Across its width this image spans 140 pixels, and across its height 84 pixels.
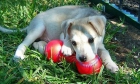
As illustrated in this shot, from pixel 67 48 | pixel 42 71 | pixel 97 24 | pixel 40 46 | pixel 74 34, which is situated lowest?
pixel 42 71

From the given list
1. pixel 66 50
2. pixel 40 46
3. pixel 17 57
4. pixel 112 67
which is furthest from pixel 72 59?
pixel 17 57

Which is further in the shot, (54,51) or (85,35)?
(54,51)

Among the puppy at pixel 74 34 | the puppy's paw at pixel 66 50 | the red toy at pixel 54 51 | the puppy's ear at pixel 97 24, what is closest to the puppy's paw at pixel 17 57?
the puppy at pixel 74 34

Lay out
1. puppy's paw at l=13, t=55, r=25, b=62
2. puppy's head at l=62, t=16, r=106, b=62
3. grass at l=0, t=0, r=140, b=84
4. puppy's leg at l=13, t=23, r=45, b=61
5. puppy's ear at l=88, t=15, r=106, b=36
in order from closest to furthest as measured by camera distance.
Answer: grass at l=0, t=0, r=140, b=84 < puppy's head at l=62, t=16, r=106, b=62 < puppy's ear at l=88, t=15, r=106, b=36 < puppy's paw at l=13, t=55, r=25, b=62 < puppy's leg at l=13, t=23, r=45, b=61

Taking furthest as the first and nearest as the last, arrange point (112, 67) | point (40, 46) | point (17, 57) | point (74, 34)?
point (40, 46)
point (17, 57)
point (74, 34)
point (112, 67)

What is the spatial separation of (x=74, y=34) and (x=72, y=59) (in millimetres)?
354

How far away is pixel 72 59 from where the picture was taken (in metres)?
4.41

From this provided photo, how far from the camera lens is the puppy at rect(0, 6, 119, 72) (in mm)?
4230

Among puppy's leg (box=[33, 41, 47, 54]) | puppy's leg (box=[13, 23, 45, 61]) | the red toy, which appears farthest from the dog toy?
puppy's leg (box=[13, 23, 45, 61])

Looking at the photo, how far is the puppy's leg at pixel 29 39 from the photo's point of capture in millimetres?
4648

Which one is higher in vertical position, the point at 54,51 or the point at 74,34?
the point at 74,34

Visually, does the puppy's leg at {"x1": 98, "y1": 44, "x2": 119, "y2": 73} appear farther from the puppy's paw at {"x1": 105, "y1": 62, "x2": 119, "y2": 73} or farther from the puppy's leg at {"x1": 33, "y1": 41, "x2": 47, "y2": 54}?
the puppy's leg at {"x1": 33, "y1": 41, "x2": 47, "y2": 54}

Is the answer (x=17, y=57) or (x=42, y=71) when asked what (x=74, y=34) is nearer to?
(x=42, y=71)

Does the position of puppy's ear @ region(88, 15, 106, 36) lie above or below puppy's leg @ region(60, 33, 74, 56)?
above
